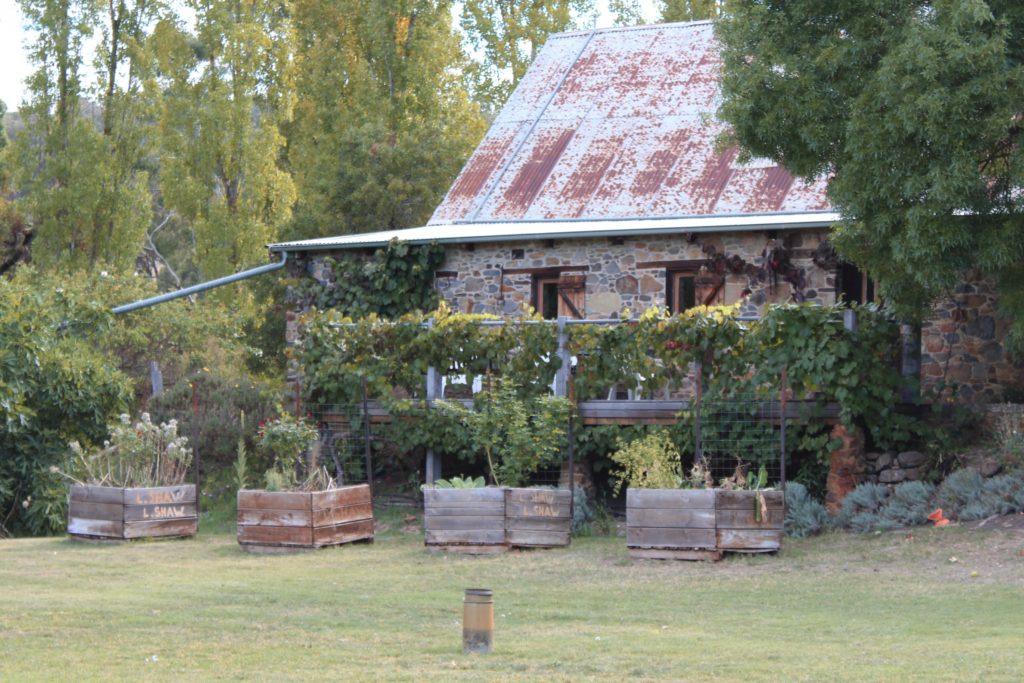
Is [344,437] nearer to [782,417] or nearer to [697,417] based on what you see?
[697,417]

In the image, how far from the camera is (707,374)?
1540 cm

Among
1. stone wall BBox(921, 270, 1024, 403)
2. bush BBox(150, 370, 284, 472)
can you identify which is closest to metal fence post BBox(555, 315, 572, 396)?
stone wall BBox(921, 270, 1024, 403)

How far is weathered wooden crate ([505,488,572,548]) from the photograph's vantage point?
13711 millimetres

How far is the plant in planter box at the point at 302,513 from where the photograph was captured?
46.2 feet

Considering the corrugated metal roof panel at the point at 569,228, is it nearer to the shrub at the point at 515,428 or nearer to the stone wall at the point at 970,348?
the stone wall at the point at 970,348

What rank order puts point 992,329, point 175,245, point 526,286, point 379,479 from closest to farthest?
point 992,329 → point 379,479 → point 526,286 → point 175,245

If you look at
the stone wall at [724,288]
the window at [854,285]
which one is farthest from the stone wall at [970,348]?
the window at [854,285]

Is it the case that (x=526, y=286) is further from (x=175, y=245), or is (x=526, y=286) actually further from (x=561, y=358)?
(x=175, y=245)

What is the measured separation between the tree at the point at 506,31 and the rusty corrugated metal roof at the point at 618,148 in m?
11.6

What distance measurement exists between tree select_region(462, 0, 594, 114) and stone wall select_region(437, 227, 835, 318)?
56.5 feet

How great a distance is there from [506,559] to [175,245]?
3842cm

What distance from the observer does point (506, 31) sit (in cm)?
3675

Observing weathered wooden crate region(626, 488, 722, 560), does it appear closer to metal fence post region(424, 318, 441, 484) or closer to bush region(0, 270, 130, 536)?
metal fence post region(424, 318, 441, 484)

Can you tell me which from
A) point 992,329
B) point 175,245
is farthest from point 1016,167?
point 175,245
